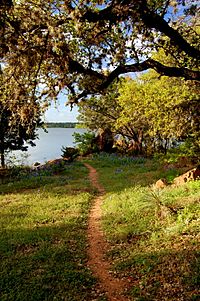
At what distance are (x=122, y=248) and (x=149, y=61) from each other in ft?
15.9

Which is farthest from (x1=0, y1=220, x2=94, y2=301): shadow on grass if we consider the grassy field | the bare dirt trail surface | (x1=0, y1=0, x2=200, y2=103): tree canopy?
(x1=0, y1=0, x2=200, y2=103): tree canopy

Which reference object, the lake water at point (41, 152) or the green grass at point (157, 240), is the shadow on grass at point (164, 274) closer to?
the green grass at point (157, 240)

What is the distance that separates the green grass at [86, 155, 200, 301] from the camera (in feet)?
22.9

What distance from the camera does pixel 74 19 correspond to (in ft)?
22.0

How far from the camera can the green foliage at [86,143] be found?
41.0 m

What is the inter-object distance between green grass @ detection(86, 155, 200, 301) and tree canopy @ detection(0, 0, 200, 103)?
4071 millimetres

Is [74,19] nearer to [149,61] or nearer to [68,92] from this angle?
[149,61]

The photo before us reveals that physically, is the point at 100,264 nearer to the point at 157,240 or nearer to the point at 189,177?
the point at 157,240

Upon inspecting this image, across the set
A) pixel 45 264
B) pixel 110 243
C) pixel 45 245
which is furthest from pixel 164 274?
pixel 45 245

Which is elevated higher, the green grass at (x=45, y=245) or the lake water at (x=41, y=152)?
the lake water at (x=41, y=152)

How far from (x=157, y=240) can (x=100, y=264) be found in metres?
1.71

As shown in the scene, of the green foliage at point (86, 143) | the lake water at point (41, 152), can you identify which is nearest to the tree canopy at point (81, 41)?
the lake water at point (41, 152)

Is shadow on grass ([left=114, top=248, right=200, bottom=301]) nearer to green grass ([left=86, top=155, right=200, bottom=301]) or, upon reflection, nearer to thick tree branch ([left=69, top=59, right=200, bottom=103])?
green grass ([left=86, top=155, right=200, bottom=301])

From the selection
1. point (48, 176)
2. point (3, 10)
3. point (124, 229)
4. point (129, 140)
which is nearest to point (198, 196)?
point (124, 229)
